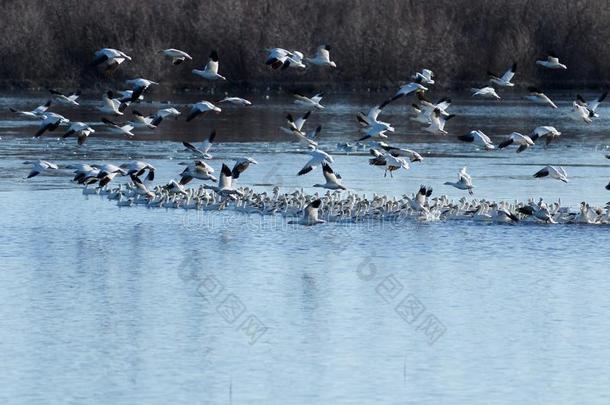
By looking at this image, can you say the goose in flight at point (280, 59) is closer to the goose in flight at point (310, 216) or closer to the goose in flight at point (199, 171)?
the goose in flight at point (310, 216)

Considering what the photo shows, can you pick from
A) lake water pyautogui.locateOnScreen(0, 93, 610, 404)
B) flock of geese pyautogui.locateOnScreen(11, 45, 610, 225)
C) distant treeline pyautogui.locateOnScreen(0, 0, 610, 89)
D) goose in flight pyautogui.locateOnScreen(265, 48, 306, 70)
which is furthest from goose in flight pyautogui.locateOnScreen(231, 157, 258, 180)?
A: distant treeline pyautogui.locateOnScreen(0, 0, 610, 89)

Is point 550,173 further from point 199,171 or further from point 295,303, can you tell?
point 295,303

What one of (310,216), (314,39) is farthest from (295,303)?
(314,39)

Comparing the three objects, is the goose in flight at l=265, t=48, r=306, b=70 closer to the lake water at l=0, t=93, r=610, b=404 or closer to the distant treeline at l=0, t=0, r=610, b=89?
the lake water at l=0, t=93, r=610, b=404

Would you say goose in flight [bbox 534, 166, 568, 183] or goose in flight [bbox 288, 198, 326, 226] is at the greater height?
goose in flight [bbox 534, 166, 568, 183]

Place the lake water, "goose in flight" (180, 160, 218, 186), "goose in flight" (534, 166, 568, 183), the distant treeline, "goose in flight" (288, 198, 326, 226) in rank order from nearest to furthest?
the lake water, "goose in flight" (288, 198, 326, 226), "goose in flight" (534, 166, 568, 183), "goose in flight" (180, 160, 218, 186), the distant treeline

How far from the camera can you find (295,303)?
49.2 feet

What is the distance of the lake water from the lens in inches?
470

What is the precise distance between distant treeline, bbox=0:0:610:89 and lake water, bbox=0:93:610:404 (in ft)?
62.7

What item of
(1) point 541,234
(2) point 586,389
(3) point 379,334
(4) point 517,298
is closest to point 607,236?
(1) point 541,234

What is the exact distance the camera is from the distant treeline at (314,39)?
44281mm

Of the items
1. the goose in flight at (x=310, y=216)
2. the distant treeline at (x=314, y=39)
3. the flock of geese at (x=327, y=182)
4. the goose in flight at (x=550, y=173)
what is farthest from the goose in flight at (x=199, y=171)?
the distant treeline at (x=314, y=39)

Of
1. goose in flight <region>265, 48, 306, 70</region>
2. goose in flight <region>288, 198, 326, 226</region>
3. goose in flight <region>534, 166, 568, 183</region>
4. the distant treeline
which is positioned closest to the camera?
goose in flight <region>265, 48, 306, 70</region>

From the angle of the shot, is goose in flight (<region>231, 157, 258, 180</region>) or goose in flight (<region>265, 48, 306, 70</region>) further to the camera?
goose in flight (<region>231, 157, 258, 180</region>)
